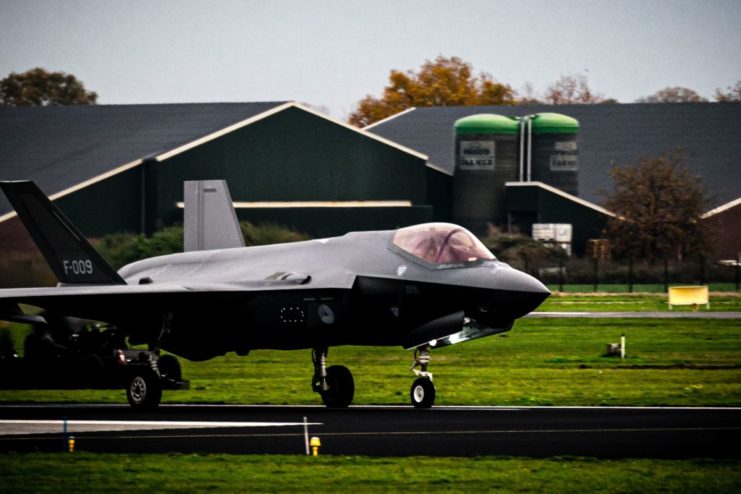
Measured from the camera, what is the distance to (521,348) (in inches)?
1517

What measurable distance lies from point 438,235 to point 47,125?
52.0 m

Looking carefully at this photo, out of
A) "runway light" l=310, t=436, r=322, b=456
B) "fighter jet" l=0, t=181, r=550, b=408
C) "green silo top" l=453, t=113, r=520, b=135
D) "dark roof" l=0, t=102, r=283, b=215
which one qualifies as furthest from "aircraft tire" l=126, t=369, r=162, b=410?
"green silo top" l=453, t=113, r=520, b=135

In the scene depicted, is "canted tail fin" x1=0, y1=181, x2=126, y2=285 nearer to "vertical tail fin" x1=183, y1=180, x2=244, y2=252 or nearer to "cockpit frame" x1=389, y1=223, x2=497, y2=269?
"vertical tail fin" x1=183, y1=180, x2=244, y2=252

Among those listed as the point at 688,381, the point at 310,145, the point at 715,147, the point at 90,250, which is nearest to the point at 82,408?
the point at 90,250

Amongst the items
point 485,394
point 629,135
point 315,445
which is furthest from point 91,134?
point 315,445

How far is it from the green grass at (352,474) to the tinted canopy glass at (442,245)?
6.34m

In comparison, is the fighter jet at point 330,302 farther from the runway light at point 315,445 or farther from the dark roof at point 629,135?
the dark roof at point 629,135

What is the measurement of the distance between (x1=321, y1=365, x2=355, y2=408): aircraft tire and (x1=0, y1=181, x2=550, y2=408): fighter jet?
2 cm

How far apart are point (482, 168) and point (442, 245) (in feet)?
164

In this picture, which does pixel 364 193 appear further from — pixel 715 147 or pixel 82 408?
pixel 82 408

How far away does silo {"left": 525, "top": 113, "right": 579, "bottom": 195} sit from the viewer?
2918 inches

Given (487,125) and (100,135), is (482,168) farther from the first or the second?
(100,135)

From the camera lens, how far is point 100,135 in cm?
6925

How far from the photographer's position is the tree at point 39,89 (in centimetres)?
12050
